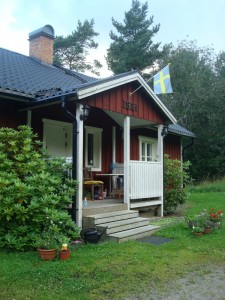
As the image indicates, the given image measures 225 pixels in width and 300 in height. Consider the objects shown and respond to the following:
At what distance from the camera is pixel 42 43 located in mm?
13211

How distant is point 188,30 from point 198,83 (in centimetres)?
843

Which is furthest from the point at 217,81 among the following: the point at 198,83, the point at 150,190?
the point at 150,190

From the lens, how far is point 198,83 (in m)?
26.5

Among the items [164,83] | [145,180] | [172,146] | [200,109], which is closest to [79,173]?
[145,180]

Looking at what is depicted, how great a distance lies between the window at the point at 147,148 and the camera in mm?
13109

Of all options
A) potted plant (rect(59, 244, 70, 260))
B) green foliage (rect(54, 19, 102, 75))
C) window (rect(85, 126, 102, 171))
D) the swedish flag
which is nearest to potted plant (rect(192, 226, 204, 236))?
potted plant (rect(59, 244, 70, 260))

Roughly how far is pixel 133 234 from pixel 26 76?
5162 mm

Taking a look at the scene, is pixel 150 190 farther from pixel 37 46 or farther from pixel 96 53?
pixel 96 53

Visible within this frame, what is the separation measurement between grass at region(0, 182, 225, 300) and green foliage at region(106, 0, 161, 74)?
23709 millimetres

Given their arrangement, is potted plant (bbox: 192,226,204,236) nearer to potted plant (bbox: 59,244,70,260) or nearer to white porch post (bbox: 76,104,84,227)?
white porch post (bbox: 76,104,84,227)

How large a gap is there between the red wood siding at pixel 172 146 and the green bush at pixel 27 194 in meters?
9.09

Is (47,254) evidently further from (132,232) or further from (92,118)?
(92,118)

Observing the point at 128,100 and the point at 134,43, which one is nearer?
the point at 128,100

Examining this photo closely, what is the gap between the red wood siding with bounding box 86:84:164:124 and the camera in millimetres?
8016
